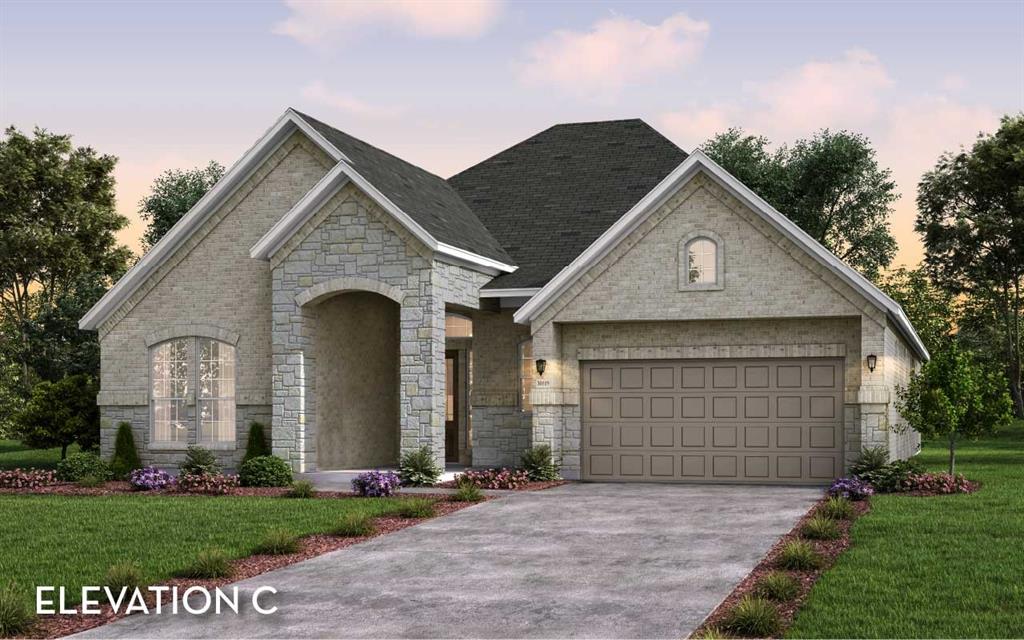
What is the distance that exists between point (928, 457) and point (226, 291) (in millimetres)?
19514

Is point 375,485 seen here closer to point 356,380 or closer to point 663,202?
point 356,380

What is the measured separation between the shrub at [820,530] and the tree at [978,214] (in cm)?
2541

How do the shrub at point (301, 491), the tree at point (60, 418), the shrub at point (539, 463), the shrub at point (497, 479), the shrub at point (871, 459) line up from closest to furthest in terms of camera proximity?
the shrub at point (301, 491) → the shrub at point (871, 459) → the shrub at point (497, 479) → the shrub at point (539, 463) → the tree at point (60, 418)

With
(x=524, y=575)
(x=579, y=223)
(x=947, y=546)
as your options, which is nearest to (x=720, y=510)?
(x=947, y=546)

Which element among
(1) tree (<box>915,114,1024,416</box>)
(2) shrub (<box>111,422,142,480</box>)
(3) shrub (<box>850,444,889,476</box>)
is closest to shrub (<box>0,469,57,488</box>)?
(2) shrub (<box>111,422,142,480</box>)

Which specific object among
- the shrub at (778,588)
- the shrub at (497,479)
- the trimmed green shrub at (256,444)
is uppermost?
the trimmed green shrub at (256,444)

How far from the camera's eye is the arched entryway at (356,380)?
24.5 m

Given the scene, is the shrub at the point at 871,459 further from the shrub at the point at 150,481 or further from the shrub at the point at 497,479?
the shrub at the point at 150,481

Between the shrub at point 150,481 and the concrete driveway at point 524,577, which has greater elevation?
the concrete driveway at point 524,577

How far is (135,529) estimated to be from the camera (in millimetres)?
15711

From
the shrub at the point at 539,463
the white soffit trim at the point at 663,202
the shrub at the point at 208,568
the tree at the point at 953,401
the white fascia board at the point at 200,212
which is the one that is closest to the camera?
the shrub at the point at 208,568

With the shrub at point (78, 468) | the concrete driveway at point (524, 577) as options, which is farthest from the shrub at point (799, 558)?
the shrub at point (78, 468)

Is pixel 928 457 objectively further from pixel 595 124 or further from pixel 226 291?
pixel 226 291

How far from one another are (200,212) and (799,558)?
16.9 meters
